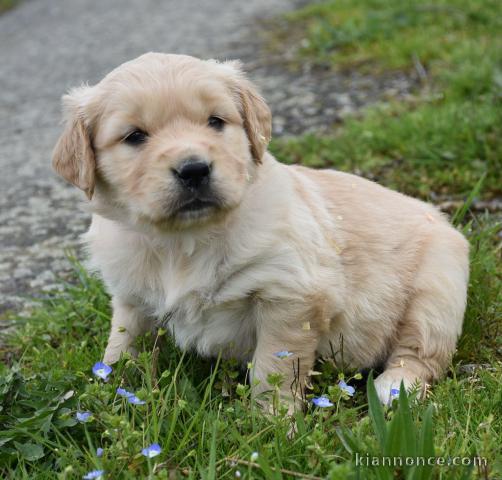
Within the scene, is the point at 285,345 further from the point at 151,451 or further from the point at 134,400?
the point at 151,451

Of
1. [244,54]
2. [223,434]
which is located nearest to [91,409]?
[223,434]

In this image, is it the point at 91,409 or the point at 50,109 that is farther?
the point at 50,109

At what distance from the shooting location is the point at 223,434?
8.14ft

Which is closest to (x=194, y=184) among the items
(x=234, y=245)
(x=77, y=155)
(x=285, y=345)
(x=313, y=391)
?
(x=234, y=245)

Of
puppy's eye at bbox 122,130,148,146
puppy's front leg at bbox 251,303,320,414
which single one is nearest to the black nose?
puppy's eye at bbox 122,130,148,146

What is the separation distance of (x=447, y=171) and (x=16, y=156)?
3905mm

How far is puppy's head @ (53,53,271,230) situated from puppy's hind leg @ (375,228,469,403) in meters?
0.99

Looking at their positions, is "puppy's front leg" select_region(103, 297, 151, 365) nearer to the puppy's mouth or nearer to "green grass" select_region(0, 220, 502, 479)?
"green grass" select_region(0, 220, 502, 479)

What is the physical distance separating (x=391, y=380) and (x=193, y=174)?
4.31ft

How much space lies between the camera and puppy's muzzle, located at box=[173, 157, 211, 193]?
2.59 m

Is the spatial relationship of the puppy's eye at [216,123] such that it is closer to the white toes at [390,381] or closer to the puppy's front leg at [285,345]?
the puppy's front leg at [285,345]

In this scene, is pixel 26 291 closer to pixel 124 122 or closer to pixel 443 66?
pixel 124 122

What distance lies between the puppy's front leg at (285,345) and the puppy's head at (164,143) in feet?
1.58

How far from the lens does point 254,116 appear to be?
10.1 feet
